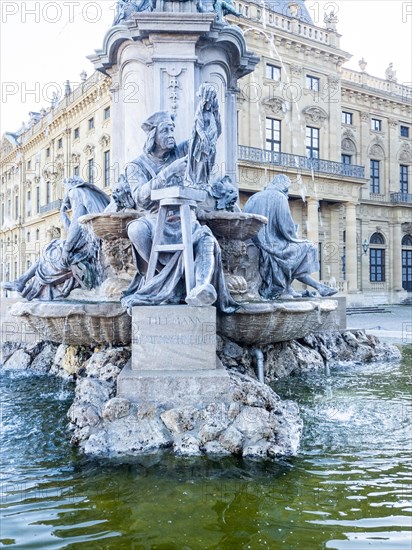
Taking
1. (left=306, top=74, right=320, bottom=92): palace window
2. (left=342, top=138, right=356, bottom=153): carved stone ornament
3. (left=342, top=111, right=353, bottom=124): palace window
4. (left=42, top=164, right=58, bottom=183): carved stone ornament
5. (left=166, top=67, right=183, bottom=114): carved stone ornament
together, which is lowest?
(left=166, top=67, right=183, bottom=114): carved stone ornament

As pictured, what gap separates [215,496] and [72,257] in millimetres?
5022

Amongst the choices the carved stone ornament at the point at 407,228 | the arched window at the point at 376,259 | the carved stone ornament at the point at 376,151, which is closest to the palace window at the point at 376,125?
the carved stone ornament at the point at 376,151

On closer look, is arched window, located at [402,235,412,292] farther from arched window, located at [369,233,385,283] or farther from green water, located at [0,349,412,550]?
green water, located at [0,349,412,550]

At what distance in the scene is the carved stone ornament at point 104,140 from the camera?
33.6 metres

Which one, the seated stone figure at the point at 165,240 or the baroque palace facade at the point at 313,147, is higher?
the baroque palace facade at the point at 313,147

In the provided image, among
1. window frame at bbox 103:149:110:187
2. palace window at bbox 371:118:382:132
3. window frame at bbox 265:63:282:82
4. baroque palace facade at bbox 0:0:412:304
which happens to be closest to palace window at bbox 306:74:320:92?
baroque palace facade at bbox 0:0:412:304

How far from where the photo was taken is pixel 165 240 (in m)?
5.10

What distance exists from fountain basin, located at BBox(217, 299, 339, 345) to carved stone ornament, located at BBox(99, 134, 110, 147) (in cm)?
2966

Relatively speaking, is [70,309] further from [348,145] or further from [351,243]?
A: [348,145]

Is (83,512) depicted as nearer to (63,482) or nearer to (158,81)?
(63,482)

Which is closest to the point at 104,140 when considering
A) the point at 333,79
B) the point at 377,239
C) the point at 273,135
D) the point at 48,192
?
the point at 273,135

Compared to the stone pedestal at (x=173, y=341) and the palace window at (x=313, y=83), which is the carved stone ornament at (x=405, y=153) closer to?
the palace window at (x=313, y=83)

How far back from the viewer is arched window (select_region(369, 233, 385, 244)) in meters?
39.0

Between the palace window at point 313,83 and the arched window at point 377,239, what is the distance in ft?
40.9
